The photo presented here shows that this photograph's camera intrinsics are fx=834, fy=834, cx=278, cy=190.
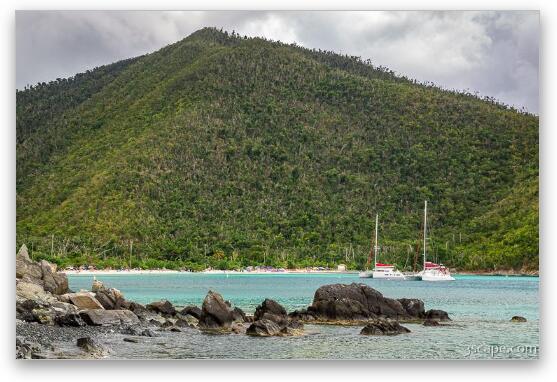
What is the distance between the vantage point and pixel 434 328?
659 inches

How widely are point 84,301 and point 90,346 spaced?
15.6ft

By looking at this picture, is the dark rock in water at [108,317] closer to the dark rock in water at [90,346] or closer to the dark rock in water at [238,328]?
the dark rock in water at [238,328]

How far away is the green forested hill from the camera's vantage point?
17234 millimetres

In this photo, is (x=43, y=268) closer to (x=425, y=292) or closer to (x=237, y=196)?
(x=237, y=196)

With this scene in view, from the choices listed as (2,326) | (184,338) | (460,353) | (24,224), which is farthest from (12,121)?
(460,353)

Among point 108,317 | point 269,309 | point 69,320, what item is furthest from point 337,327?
point 69,320

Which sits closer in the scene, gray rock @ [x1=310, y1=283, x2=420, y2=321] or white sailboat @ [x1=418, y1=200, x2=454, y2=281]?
gray rock @ [x1=310, y1=283, x2=420, y2=321]

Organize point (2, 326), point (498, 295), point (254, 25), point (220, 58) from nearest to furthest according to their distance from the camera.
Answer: point (2, 326), point (254, 25), point (498, 295), point (220, 58)

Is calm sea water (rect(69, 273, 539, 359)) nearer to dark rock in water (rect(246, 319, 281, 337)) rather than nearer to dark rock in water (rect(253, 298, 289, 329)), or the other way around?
dark rock in water (rect(246, 319, 281, 337))

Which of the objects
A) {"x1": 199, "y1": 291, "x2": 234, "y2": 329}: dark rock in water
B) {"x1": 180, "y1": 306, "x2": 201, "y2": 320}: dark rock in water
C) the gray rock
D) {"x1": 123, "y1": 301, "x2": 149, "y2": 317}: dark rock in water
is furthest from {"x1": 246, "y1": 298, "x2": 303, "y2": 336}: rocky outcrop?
{"x1": 123, "y1": 301, "x2": 149, "y2": 317}: dark rock in water

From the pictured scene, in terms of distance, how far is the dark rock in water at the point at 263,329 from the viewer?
15992mm

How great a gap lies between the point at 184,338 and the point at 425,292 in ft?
35.5

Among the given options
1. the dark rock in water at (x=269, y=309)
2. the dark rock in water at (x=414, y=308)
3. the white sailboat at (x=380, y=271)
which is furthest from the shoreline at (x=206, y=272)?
the dark rock in water at (x=269, y=309)

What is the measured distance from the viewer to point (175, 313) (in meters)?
19.4
